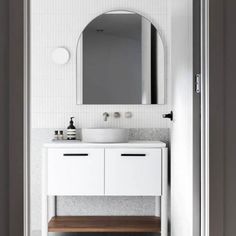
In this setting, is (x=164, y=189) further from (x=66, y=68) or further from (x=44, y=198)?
(x=66, y=68)

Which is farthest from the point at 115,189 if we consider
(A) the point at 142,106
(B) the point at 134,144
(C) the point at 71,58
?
(C) the point at 71,58

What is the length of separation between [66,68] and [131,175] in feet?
3.78

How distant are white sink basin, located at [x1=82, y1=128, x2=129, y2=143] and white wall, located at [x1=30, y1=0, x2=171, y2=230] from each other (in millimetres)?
340

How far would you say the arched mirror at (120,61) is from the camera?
3893 millimetres

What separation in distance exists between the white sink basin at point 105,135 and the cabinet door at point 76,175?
134 mm

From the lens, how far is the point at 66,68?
3902 mm

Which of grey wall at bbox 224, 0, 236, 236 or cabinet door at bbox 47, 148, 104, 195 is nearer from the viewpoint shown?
grey wall at bbox 224, 0, 236, 236

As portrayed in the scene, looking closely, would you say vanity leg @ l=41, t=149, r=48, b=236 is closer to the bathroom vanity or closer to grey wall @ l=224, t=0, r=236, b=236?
the bathroom vanity
